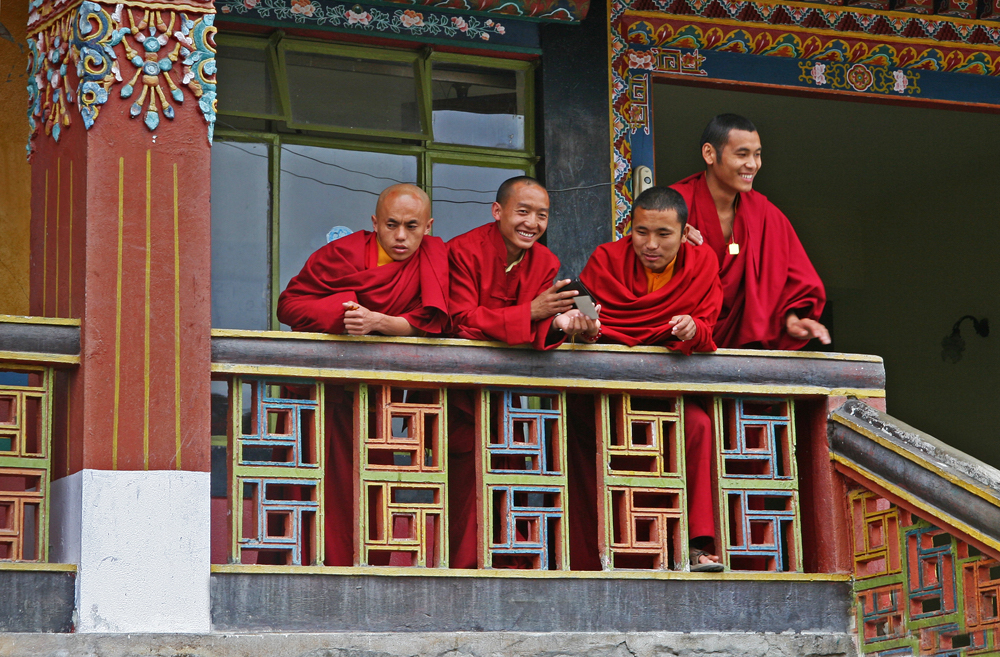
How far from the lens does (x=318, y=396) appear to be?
4.68m

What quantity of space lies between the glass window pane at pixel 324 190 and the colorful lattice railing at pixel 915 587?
8.85 ft

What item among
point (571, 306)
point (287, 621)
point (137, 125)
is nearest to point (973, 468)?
point (571, 306)

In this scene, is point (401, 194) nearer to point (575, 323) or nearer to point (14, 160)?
point (575, 323)

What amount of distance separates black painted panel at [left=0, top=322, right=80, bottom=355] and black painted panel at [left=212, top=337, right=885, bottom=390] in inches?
17.0

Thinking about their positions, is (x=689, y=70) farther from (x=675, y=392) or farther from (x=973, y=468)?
(x=973, y=468)

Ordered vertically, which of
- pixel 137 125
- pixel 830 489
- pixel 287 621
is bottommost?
pixel 287 621

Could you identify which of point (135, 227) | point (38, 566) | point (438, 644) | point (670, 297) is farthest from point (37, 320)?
point (670, 297)

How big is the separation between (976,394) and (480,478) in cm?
703

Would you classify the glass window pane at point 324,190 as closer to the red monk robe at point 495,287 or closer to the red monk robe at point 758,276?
the red monk robe at point 495,287

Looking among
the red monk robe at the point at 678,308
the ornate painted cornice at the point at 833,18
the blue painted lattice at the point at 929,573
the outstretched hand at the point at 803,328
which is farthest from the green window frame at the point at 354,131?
the blue painted lattice at the point at 929,573

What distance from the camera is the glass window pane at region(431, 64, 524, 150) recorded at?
672 cm

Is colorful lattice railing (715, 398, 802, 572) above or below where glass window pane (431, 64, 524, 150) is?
below

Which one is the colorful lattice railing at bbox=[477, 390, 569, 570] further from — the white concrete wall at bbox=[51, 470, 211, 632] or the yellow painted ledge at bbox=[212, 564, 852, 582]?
the white concrete wall at bbox=[51, 470, 211, 632]

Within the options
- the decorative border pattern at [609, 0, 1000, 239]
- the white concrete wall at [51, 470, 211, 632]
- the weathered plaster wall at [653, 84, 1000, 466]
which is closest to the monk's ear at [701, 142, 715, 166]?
the decorative border pattern at [609, 0, 1000, 239]
